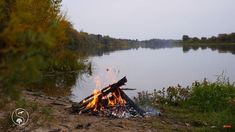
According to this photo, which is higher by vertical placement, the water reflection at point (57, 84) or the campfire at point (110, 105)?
the campfire at point (110, 105)

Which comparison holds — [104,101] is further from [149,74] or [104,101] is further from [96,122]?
[149,74]

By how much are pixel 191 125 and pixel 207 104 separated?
2.86 metres

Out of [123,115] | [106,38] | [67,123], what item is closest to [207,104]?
[123,115]

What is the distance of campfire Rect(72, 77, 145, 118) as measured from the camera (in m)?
11.7

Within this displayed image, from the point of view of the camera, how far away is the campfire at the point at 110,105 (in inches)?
460

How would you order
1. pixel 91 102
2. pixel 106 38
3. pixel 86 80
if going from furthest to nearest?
pixel 106 38, pixel 86 80, pixel 91 102

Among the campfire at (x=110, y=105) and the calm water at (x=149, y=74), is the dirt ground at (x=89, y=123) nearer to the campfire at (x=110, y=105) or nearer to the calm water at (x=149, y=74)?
the campfire at (x=110, y=105)

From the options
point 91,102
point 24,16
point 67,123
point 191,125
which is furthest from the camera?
point 91,102

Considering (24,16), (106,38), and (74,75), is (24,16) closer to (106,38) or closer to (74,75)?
(74,75)

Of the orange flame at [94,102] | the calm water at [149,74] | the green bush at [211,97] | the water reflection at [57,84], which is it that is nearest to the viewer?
the orange flame at [94,102]

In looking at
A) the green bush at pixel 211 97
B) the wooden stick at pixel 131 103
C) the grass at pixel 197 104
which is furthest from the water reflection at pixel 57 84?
the green bush at pixel 211 97

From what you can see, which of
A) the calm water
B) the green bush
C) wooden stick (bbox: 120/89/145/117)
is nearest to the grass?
the green bush

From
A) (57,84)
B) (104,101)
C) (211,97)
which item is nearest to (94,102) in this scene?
(104,101)

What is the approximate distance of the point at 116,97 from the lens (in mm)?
11914
